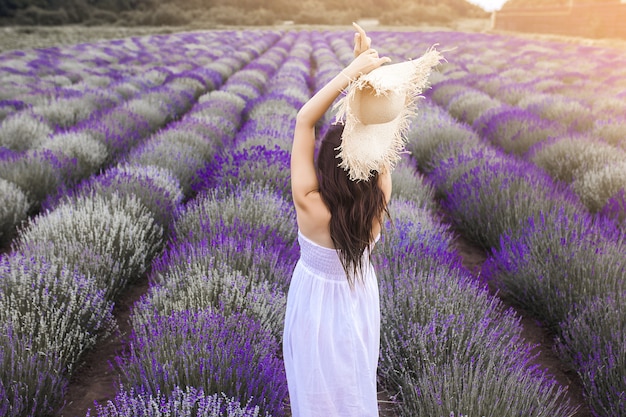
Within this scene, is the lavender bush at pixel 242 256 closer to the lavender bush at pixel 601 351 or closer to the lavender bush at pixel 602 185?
the lavender bush at pixel 601 351

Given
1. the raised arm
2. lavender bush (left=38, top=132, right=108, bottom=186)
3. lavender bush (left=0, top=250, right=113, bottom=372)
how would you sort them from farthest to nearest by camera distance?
lavender bush (left=38, top=132, right=108, bottom=186), lavender bush (left=0, top=250, right=113, bottom=372), the raised arm

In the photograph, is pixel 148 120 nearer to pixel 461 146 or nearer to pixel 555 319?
pixel 461 146

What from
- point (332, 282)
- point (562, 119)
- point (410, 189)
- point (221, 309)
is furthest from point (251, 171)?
point (562, 119)

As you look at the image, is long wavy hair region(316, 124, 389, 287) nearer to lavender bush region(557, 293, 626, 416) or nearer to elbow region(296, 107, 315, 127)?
elbow region(296, 107, 315, 127)

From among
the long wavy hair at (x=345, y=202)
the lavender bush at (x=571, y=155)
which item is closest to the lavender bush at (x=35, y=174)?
the long wavy hair at (x=345, y=202)

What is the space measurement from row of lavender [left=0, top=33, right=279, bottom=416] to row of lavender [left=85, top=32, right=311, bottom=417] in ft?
0.90

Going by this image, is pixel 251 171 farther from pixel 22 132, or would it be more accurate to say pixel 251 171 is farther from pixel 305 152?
pixel 22 132

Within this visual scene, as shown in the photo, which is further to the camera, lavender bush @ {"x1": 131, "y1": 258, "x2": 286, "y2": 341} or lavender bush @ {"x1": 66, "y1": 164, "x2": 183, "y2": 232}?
lavender bush @ {"x1": 66, "y1": 164, "x2": 183, "y2": 232}

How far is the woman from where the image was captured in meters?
1.56

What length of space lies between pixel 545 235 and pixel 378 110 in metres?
2.45

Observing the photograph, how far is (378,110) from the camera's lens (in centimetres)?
133

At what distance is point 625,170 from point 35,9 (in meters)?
46.8

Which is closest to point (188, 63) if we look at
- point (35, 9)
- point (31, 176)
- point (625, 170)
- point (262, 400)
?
point (31, 176)

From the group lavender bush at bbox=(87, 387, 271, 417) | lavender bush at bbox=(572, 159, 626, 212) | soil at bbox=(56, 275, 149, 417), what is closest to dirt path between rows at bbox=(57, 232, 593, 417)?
soil at bbox=(56, 275, 149, 417)
